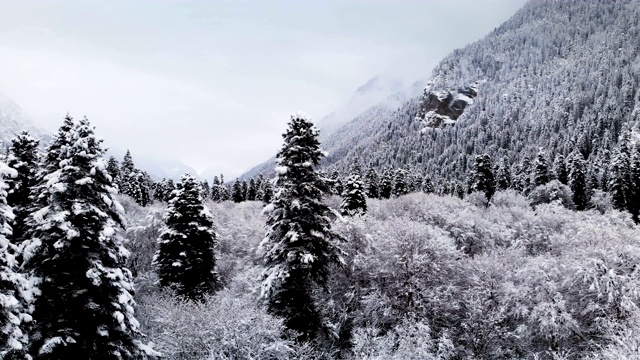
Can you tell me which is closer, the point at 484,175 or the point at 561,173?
the point at 484,175


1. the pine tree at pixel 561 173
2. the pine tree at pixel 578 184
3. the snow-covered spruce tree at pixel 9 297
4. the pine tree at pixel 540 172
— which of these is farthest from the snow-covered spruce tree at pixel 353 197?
the pine tree at pixel 561 173

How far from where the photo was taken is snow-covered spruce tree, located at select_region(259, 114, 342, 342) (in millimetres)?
22688

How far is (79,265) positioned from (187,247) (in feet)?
51.6

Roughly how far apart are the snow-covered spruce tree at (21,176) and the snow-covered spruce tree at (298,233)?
482 inches

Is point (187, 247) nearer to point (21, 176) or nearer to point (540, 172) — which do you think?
point (21, 176)

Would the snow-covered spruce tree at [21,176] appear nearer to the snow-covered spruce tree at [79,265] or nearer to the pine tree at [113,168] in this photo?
the snow-covered spruce tree at [79,265]

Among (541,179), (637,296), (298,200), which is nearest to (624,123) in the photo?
(541,179)

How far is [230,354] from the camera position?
18656 millimetres

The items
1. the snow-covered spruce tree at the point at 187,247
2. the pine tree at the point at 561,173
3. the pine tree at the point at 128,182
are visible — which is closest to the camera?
the snow-covered spruce tree at the point at 187,247

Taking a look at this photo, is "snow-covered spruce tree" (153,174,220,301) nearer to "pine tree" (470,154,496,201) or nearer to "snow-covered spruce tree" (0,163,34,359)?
"snow-covered spruce tree" (0,163,34,359)

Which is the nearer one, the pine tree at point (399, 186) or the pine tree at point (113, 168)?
the pine tree at point (113, 168)

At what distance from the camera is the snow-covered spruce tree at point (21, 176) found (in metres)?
22.7

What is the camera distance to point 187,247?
3319 centimetres

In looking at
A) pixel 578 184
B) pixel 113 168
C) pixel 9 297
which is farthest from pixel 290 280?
pixel 578 184
